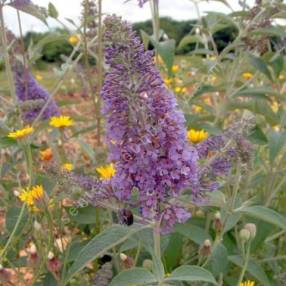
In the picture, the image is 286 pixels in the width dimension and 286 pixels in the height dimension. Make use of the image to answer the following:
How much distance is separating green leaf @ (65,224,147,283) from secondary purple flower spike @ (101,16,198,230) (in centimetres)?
7

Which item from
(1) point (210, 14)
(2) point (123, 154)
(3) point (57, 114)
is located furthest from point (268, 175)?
(2) point (123, 154)

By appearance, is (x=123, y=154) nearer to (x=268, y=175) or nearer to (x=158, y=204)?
(x=158, y=204)

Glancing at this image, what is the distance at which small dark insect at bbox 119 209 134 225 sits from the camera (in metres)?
1.35

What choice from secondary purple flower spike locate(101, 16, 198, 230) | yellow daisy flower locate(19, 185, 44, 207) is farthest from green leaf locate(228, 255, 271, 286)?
yellow daisy flower locate(19, 185, 44, 207)

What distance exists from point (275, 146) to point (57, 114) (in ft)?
3.58

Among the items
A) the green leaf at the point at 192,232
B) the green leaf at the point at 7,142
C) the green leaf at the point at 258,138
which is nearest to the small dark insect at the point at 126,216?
the green leaf at the point at 192,232

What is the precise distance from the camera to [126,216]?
1352 millimetres

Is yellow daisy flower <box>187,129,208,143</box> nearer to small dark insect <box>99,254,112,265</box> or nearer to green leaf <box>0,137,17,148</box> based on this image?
small dark insect <box>99,254,112,265</box>

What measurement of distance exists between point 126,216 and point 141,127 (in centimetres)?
26

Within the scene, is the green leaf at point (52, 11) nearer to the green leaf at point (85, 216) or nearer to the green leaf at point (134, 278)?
the green leaf at point (85, 216)

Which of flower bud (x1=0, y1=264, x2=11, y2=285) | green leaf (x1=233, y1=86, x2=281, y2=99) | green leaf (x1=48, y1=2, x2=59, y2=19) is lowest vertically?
flower bud (x1=0, y1=264, x2=11, y2=285)

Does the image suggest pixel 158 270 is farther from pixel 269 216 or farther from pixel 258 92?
pixel 258 92

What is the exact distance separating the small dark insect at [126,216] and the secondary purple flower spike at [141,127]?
2.4 inches

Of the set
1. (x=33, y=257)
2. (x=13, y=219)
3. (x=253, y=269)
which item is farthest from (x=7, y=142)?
(x=253, y=269)
